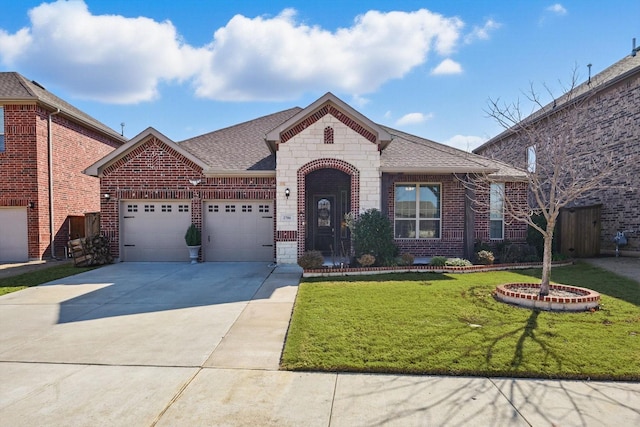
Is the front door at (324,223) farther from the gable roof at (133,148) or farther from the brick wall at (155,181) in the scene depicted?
the gable roof at (133,148)

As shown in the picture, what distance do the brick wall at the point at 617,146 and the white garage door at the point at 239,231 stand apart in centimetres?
1136

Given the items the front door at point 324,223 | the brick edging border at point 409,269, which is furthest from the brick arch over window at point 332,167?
the front door at point 324,223

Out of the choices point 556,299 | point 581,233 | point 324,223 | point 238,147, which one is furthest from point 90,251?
point 581,233

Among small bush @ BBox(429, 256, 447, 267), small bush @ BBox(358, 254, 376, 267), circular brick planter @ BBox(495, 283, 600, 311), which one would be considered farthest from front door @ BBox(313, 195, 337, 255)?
circular brick planter @ BBox(495, 283, 600, 311)

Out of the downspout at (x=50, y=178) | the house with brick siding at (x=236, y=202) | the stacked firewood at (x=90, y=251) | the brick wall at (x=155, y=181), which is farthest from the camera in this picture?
the downspout at (x=50, y=178)

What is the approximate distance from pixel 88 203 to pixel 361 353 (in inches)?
665

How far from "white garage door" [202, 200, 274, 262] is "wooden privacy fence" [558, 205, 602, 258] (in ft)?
35.6

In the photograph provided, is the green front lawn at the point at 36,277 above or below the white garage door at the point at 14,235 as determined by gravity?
below

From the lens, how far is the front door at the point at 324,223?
14117mm

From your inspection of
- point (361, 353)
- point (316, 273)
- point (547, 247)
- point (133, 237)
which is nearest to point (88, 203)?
point (133, 237)

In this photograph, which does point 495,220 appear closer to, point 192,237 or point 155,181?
point 192,237

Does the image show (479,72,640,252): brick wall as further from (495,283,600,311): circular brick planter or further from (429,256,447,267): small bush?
(495,283,600,311): circular brick planter

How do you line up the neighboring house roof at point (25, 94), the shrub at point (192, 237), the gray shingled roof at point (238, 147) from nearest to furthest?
the shrub at point (192, 237)
the gray shingled roof at point (238, 147)
the neighboring house roof at point (25, 94)

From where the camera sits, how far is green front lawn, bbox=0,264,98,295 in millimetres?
8991
